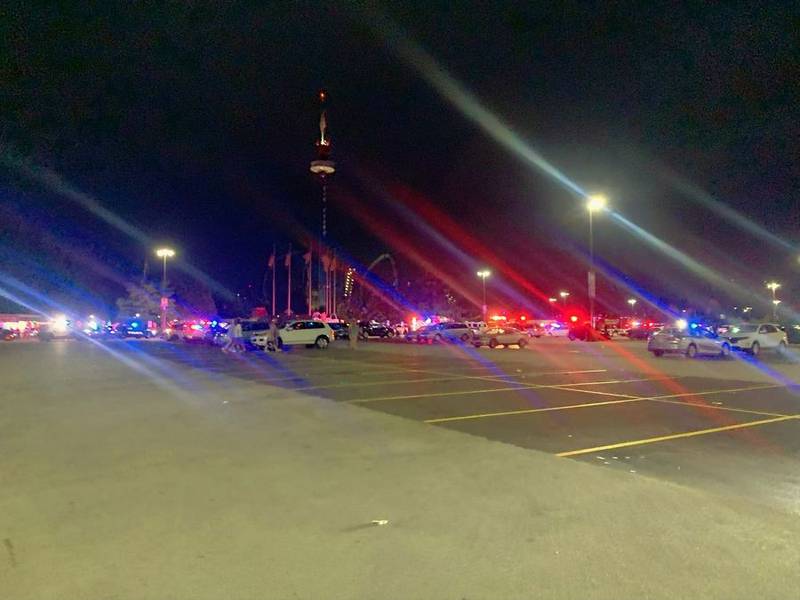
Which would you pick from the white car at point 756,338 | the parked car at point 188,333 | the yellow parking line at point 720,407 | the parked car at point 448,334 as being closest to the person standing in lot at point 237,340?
the parked car at point 188,333

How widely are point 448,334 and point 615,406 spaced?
115 ft

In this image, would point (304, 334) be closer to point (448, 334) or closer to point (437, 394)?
point (448, 334)

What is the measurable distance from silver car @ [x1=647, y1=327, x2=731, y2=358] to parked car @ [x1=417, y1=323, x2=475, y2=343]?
1635 cm

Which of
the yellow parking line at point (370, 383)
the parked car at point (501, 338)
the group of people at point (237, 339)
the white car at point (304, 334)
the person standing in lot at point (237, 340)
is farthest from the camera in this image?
the parked car at point (501, 338)

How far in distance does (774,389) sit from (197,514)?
50.8ft

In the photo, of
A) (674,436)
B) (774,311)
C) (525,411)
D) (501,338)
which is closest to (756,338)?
(501,338)

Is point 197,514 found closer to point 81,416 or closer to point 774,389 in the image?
point 81,416

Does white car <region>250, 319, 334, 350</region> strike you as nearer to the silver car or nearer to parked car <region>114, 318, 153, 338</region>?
the silver car

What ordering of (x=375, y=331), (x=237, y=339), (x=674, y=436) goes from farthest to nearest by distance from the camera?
(x=375, y=331), (x=237, y=339), (x=674, y=436)

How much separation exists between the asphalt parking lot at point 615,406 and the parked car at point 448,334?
21061 millimetres

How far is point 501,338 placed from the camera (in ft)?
136

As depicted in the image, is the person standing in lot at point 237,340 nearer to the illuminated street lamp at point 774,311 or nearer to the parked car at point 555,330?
the parked car at point 555,330

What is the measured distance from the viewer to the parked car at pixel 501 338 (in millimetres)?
41406

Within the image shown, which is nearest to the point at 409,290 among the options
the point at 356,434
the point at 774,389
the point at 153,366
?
the point at 153,366
